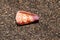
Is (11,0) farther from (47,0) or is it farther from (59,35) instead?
(59,35)

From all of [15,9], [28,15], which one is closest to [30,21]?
[28,15]

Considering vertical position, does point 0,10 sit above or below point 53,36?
above

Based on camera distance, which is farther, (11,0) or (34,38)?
(11,0)
